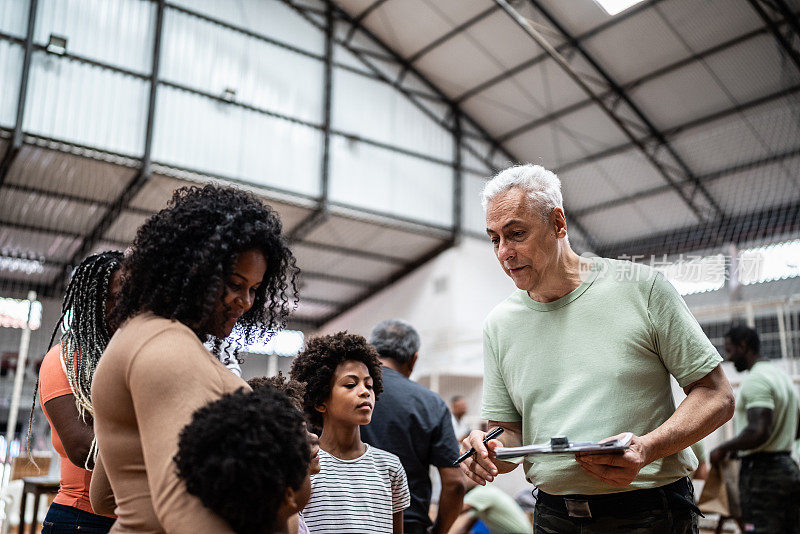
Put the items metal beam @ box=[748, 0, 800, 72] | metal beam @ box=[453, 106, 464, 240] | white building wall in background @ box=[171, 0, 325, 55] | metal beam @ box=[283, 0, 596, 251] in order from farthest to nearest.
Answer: metal beam @ box=[453, 106, 464, 240] < metal beam @ box=[283, 0, 596, 251] < white building wall in background @ box=[171, 0, 325, 55] < metal beam @ box=[748, 0, 800, 72]

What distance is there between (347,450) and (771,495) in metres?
3.30

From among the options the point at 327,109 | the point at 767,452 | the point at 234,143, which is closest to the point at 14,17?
the point at 234,143

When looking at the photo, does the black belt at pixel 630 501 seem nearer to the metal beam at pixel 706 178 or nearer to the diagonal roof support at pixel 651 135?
the metal beam at pixel 706 178

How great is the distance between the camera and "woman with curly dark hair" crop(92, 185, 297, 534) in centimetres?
111

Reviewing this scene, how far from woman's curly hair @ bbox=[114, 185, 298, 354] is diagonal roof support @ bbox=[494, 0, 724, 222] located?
38.8 feet

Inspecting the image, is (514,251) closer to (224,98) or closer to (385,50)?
(224,98)

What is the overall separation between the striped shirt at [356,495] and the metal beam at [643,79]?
11069 millimetres

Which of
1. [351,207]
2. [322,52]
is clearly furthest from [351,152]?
[322,52]

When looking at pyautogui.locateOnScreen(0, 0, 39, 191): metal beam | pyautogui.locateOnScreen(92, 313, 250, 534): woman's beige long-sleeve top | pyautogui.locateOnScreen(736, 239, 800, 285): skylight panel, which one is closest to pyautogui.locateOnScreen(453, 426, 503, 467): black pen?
pyautogui.locateOnScreen(92, 313, 250, 534): woman's beige long-sleeve top

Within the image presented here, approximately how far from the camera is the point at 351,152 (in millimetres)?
13812

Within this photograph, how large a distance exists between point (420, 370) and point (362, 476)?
443 inches

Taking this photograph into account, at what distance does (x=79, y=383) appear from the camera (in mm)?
2121

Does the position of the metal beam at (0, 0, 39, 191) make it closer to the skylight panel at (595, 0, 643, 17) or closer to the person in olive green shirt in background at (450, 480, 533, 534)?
the skylight panel at (595, 0, 643, 17)

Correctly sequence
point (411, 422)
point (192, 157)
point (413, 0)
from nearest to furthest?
point (411, 422) → point (192, 157) → point (413, 0)
